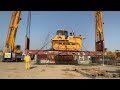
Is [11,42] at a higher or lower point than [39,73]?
higher

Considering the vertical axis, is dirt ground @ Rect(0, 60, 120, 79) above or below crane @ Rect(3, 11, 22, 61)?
below

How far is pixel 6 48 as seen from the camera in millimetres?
29938

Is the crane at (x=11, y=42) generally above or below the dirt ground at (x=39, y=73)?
above

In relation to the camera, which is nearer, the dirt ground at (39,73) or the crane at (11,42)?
the dirt ground at (39,73)

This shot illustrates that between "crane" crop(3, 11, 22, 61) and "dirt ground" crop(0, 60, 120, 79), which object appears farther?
"crane" crop(3, 11, 22, 61)

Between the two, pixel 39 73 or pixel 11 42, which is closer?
pixel 39 73
